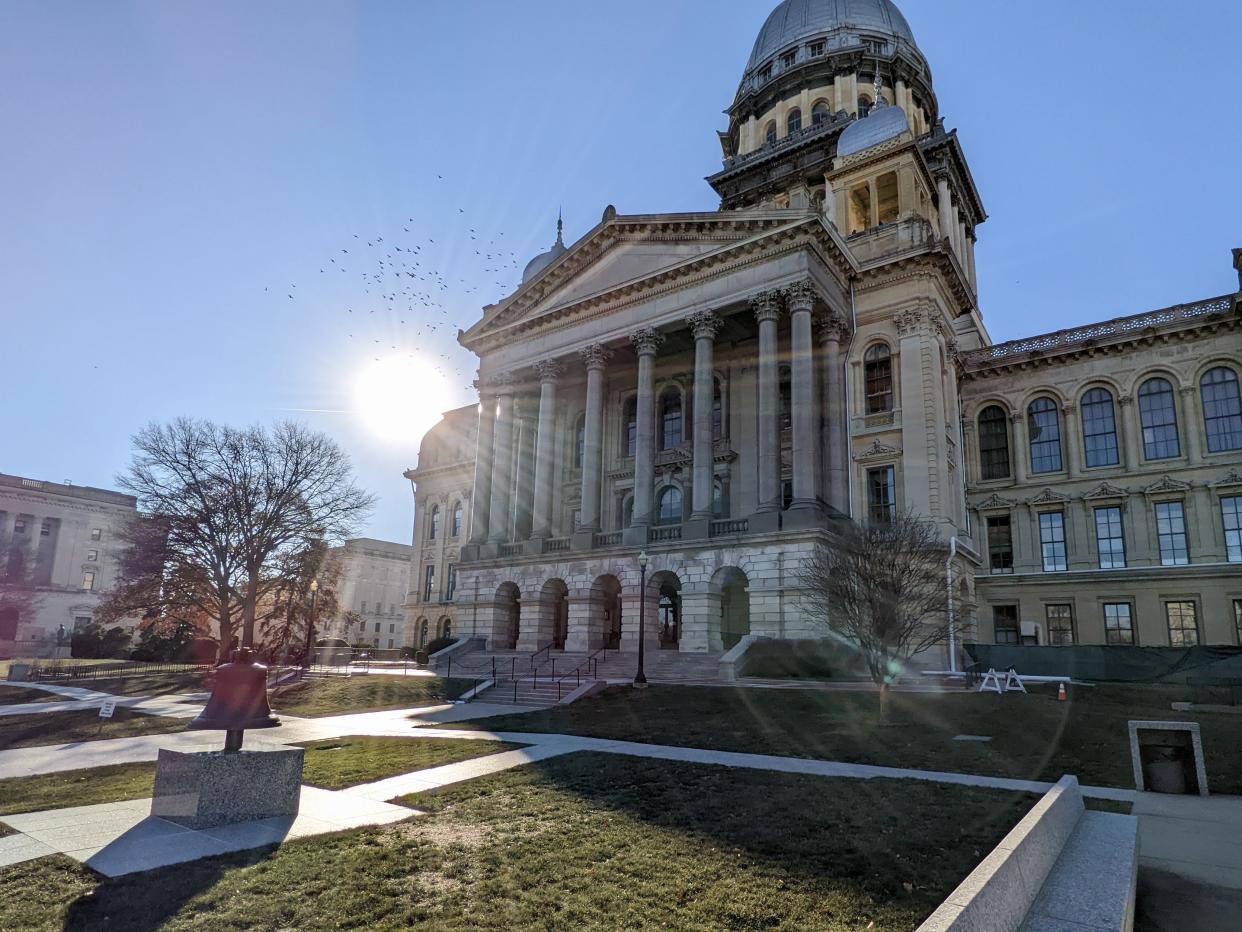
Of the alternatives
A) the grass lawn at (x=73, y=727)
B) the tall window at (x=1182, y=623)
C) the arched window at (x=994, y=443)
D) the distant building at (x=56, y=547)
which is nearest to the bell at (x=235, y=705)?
the grass lawn at (x=73, y=727)

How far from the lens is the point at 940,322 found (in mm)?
37906

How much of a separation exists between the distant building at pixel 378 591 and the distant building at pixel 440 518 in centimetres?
3094

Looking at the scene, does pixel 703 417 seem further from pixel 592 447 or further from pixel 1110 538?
pixel 1110 538

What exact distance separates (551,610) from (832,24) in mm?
52022

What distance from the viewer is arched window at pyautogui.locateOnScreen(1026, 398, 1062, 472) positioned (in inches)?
1629

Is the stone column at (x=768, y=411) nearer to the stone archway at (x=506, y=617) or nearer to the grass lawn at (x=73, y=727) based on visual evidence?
the stone archway at (x=506, y=617)

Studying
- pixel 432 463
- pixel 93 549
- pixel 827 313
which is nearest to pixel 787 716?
pixel 827 313

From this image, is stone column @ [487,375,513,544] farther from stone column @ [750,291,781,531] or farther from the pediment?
stone column @ [750,291,781,531]

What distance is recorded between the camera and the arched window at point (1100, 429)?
131 feet

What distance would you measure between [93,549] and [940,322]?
9121 centimetres

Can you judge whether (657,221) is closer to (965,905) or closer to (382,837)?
(382,837)

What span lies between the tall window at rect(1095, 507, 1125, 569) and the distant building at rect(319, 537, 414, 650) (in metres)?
78.2

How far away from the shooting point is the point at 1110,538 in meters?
38.9

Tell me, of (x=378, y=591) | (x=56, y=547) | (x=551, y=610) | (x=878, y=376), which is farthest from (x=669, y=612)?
(x=56, y=547)
